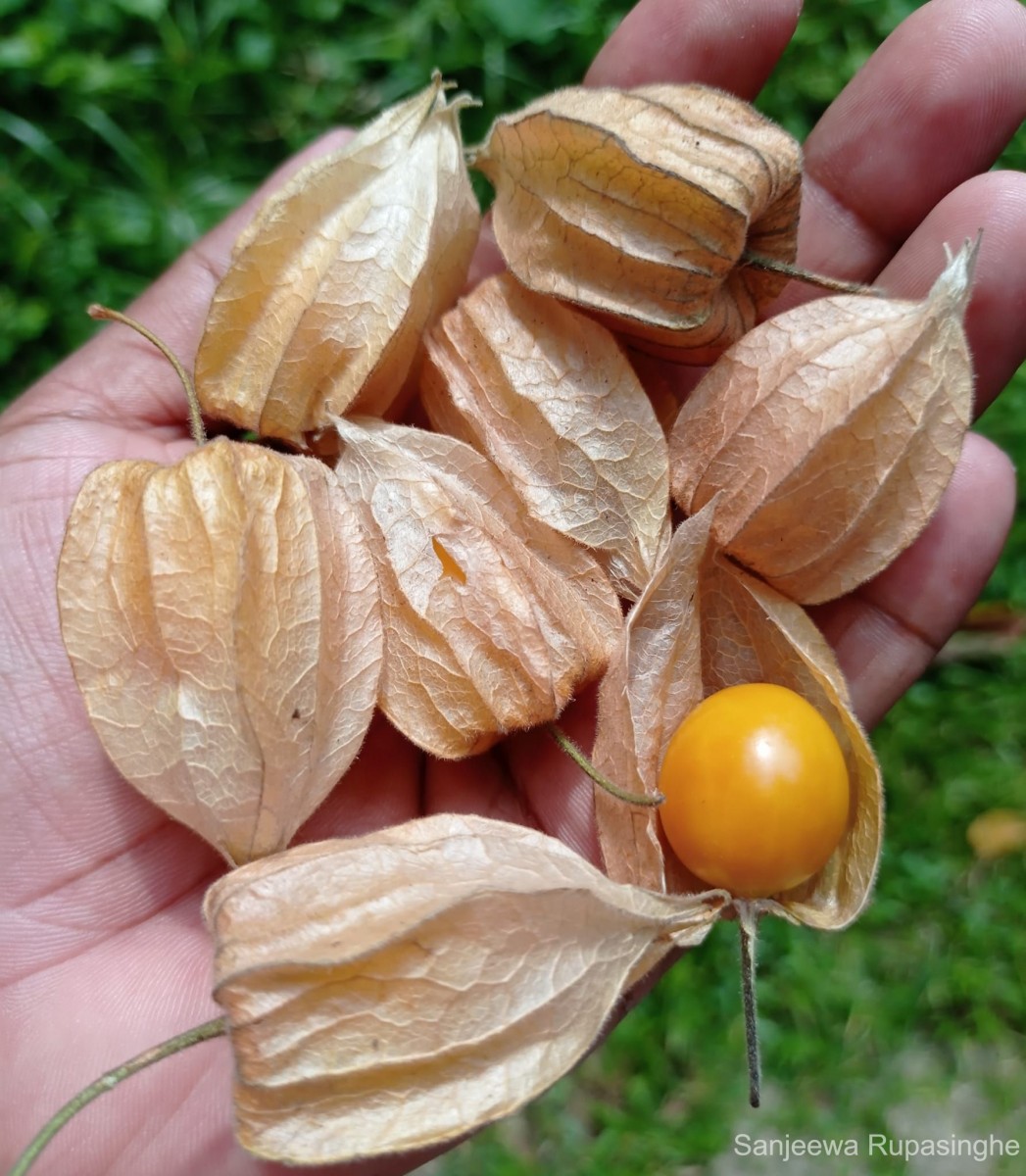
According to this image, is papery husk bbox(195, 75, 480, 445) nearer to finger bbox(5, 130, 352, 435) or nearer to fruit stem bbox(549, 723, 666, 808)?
finger bbox(5, 130, 352, 435)

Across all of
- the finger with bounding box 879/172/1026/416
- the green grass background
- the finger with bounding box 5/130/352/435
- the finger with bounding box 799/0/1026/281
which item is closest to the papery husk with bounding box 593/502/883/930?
the finger with bounding box 879/172/1026/416

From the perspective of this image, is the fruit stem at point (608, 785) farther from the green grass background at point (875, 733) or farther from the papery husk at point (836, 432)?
the green grass background at point (875, 733)

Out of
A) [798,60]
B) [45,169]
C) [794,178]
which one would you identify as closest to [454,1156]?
[794,178]

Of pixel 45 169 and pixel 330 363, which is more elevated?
pixel 45 169

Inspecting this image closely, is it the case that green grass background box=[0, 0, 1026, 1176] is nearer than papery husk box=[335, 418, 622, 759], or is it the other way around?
papery husk box=[335, 418, 622, 759]

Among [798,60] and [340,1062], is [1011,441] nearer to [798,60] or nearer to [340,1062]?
[798,60]

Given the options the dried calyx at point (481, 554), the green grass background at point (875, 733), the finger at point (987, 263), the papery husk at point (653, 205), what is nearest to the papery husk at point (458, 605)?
the dried calyx at point (481, 554)
